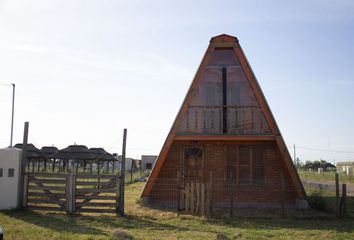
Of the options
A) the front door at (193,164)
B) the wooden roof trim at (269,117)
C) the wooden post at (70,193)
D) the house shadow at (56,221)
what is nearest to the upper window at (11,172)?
the house shadow at (56,221)

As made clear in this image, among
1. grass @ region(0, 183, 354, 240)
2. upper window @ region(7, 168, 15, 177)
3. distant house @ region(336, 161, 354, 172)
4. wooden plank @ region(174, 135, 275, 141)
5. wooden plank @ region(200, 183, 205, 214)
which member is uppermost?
wooden plank @ region(174, 135, 275, 141)

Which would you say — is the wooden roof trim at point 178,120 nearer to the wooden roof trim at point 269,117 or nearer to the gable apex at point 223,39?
the gable apex at point 223,39

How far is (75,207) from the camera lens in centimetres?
1485

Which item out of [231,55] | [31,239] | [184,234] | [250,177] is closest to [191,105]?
[231,55]

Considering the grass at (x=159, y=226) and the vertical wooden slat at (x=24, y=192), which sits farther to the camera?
the vertical wooden slat at (x=24, y=192)

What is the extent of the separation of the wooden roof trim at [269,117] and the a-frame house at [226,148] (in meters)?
0.04

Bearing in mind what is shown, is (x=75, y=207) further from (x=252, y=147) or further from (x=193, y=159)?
(x=252, y=147)

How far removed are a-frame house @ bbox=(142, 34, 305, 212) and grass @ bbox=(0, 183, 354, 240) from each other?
10.4ft

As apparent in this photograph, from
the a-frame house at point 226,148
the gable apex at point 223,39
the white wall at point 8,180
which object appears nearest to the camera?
the white wall at point 8,180

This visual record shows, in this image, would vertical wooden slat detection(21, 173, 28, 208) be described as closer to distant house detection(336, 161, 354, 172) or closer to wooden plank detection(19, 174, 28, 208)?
wooden plank detection(19, 174, 28, 208)

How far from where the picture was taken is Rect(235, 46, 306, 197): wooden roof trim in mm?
17328

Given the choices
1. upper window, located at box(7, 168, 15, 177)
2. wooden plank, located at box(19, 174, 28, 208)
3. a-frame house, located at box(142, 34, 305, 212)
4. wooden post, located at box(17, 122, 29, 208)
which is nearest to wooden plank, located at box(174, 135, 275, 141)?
a-frame house, located at box(142, 34, 305, 212)

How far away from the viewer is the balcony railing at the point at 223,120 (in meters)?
18.2

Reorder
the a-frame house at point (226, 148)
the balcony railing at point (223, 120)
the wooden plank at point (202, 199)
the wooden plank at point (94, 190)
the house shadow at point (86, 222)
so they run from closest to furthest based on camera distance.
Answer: the house shadow at point (86, 222)
the wooden plank at point (94, 190)
the wooden plank at point (202, 199)
the a-frame house at point (226, 148)
the balcony railing at point (223, 120)
